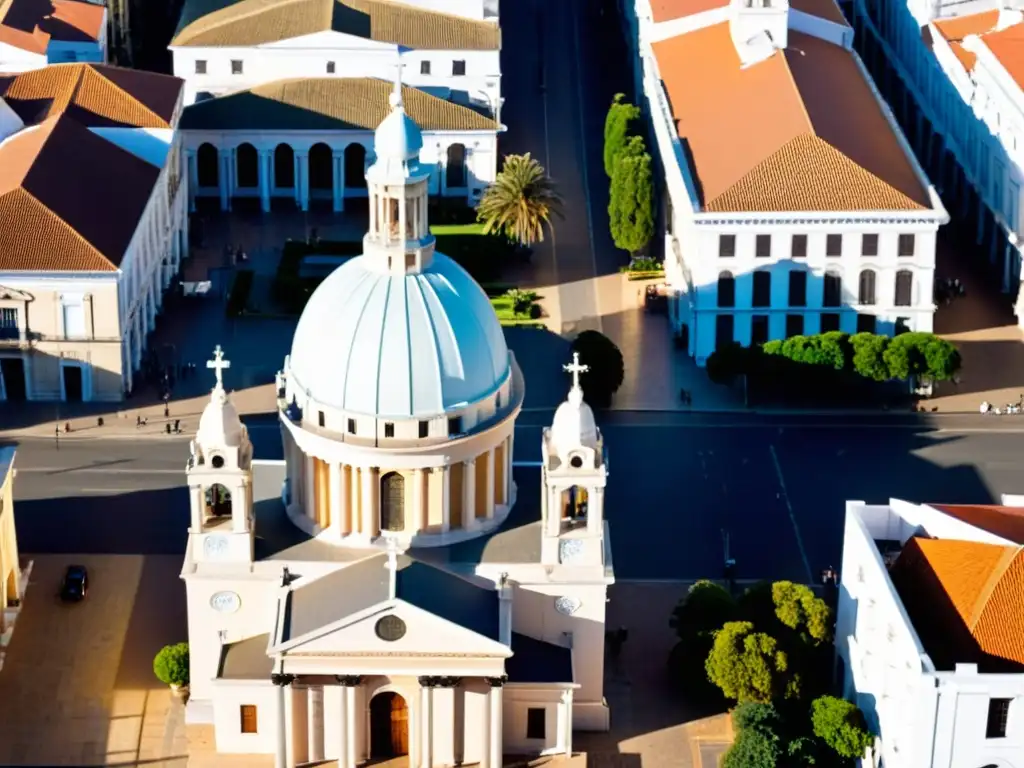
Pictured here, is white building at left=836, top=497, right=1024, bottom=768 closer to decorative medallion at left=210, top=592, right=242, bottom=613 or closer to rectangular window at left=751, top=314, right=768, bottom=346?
decorative medallion at left=210, top=592, right=242, bottom=613

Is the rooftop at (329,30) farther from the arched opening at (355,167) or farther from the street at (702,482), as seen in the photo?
the street at (702,482)

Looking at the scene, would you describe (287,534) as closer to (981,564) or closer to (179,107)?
(981,564)

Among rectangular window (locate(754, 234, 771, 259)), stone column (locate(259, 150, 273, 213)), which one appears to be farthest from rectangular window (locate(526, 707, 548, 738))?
stone column (locate(259, 150, 273, 213))

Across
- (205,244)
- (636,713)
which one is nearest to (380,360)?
(636,713)

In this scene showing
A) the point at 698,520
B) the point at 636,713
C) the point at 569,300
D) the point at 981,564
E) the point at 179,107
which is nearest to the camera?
the point at 981,564

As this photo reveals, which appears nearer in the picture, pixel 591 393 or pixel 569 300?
pixel 591 393

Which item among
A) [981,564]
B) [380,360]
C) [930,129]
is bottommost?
[981,564]

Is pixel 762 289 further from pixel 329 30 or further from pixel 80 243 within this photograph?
pixel 329 30
